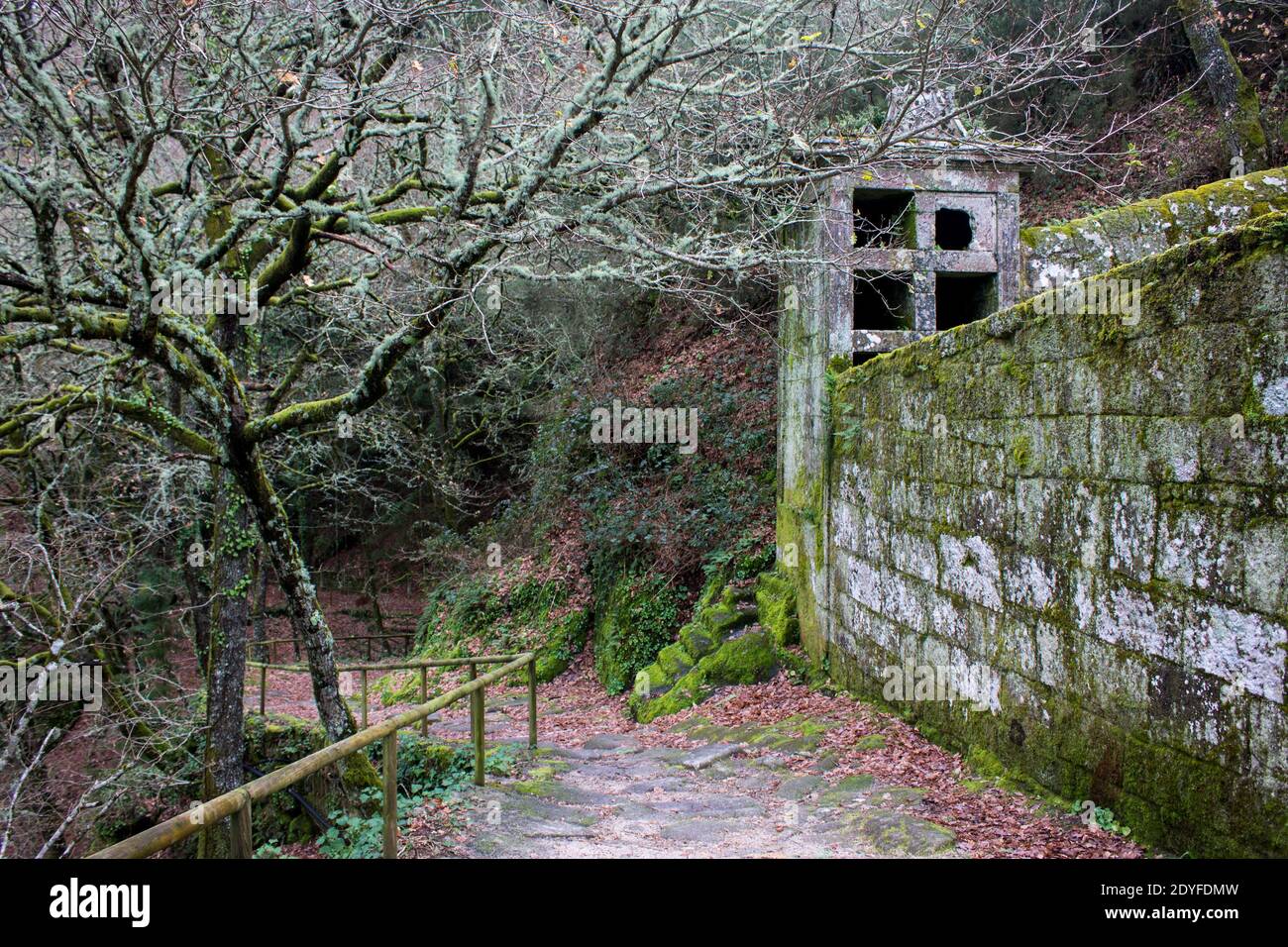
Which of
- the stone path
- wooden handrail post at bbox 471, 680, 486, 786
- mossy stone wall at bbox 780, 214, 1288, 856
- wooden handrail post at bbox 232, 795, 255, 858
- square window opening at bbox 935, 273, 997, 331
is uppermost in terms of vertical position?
square window opening at bbox 935, 273, 997, 331

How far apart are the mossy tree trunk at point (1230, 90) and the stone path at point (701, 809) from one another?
28.8ft

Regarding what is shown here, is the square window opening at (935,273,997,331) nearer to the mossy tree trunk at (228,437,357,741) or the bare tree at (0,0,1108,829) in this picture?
the bare tree at (0,0,1108,829)

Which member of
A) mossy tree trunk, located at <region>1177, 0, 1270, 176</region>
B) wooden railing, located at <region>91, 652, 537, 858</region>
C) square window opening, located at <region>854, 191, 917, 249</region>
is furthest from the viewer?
mossy tree trunk, located at <region>1177, 0, 1270, 176</region>

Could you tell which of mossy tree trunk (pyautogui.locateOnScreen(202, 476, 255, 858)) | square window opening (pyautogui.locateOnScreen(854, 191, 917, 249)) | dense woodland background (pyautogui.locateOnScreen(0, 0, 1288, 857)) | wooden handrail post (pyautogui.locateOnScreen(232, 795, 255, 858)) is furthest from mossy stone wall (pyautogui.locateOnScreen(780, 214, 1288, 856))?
mossy tree trunk (pyautogui.locateOnScreen(202, 476, 255, 858))

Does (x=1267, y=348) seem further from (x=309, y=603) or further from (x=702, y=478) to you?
(x=702, y=478)

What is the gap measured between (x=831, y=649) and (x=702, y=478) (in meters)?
4.57

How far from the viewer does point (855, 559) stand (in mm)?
6984

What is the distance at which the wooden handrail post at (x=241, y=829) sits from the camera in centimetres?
254

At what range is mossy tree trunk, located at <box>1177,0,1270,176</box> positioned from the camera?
32.2 ft

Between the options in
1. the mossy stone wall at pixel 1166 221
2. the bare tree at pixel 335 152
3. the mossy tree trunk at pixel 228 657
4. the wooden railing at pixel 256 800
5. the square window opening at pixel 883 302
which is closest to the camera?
the wooden railing at pixel 256 800

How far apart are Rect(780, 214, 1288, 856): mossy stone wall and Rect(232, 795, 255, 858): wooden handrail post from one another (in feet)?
10.6

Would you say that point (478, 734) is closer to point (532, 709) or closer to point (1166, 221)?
point (532, 709)

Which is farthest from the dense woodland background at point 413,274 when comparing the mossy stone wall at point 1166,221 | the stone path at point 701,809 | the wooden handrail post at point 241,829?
the wooden handrail post at point 241,829

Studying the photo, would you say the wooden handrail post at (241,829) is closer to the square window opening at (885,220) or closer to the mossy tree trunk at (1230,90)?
the square window opening at (885,220)
